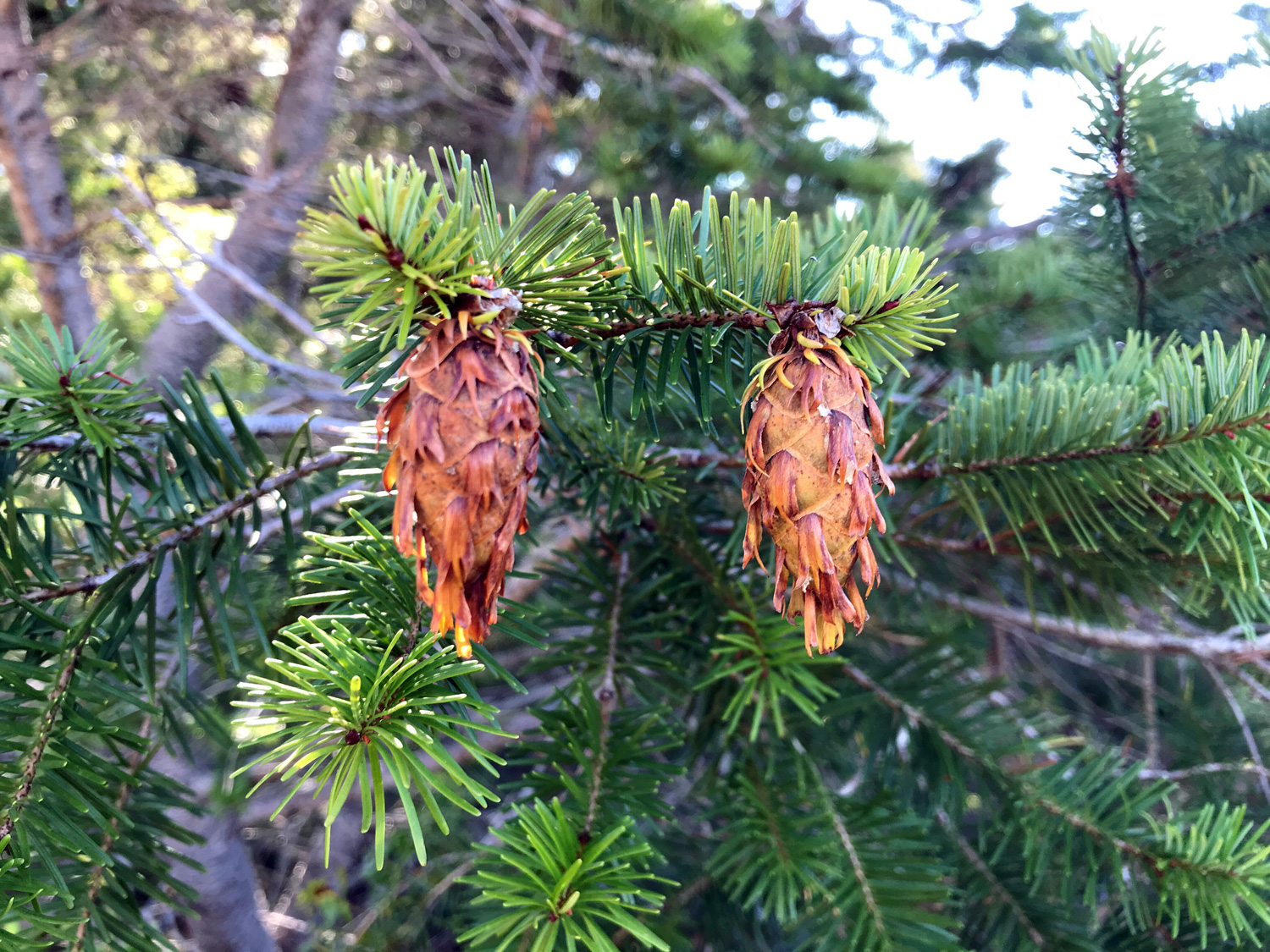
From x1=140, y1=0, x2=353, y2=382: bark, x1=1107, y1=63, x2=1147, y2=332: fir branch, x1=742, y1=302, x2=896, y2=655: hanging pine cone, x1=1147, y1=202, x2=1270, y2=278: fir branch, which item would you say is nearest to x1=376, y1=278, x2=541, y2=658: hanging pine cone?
x1=742, y1=302, x2=896, y2=655: hanging pine cone

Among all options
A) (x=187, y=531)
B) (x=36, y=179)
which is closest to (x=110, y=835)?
(x=187, y=531)

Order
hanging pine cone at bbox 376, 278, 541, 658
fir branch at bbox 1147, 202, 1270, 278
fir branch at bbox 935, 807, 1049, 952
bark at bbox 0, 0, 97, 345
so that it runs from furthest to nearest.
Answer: bark at bbox 0, 0, 97, 345 → fir branch at bbox 1147, 202, 1270, 278 → fir branch at bbox 935, 807, 1049, 952 → hanging pine cone at bbox 376, 278, 541, 658

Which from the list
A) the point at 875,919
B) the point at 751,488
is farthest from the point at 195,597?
the point at 875,919

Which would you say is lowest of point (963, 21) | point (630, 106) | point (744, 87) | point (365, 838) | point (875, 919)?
point (365, 838)

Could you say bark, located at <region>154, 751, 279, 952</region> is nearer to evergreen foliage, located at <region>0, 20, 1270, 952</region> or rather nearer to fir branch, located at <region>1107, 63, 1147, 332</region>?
evergreen foliage, located at <region>0, 20, 1270, 952</region>

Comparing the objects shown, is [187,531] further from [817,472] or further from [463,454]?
[817,472]

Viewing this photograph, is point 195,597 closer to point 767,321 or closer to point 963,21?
point 767,321
